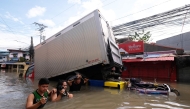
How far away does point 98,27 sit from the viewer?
25.9 ft

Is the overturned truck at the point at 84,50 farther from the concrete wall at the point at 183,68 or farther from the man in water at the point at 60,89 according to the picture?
the concrete wall at the point at 183,68

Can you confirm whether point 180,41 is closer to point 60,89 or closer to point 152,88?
point 152,88

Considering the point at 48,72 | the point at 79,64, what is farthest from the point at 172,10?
the point at 48,72

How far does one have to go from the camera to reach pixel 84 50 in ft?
28.5

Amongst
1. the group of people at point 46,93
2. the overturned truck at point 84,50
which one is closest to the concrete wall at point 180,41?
the overturned truck at point 84,50

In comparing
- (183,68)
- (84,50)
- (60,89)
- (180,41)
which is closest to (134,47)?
(183,68)

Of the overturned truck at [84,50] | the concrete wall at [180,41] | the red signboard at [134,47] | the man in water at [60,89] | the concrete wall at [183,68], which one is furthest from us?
the concrete wall at [180,41]

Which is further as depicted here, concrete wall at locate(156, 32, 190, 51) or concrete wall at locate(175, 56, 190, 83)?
concrete wall at locate(156, 32, 190, 51)

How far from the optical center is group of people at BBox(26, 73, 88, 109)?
2975 millimetres

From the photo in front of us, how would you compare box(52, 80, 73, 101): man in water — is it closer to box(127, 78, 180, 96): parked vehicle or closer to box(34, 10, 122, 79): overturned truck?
box(34, 10, 122, 79): overturned truck

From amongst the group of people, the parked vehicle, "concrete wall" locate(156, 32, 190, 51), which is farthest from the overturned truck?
"concrete wall" locate(156, 32, 190, 51)

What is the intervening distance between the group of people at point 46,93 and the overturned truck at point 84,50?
171 cm

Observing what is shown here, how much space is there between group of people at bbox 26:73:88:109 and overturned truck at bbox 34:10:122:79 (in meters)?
1.71

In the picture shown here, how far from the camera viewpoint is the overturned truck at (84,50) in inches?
315
